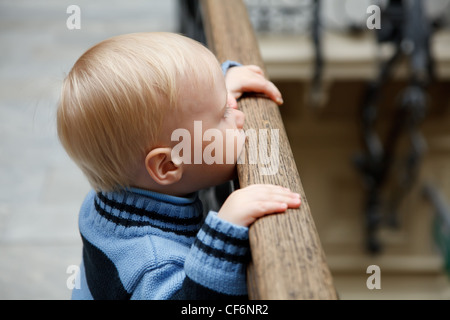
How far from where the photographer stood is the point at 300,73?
306cm

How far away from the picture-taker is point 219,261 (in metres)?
0.59

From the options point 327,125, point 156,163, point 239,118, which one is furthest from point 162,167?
point 327,125

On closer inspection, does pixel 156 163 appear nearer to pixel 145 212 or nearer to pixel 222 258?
pixel 145 212

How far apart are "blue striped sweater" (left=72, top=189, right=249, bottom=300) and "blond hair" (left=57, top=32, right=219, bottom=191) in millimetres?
55

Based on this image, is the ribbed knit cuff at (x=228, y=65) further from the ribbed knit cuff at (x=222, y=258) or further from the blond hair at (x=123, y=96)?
the ribbed knit cuff at (x=222, y=258)

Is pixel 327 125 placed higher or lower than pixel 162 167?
lower

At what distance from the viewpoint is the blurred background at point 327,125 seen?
197 cm

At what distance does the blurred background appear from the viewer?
1969mm

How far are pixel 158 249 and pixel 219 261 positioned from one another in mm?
126

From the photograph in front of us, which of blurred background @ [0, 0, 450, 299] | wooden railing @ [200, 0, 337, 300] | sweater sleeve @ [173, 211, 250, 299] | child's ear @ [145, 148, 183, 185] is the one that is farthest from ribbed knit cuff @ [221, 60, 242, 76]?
blurred background @ [0, 0, 450, 299]

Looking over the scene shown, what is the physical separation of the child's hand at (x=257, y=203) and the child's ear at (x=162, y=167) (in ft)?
0.41

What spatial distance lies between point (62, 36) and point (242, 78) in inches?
99.4

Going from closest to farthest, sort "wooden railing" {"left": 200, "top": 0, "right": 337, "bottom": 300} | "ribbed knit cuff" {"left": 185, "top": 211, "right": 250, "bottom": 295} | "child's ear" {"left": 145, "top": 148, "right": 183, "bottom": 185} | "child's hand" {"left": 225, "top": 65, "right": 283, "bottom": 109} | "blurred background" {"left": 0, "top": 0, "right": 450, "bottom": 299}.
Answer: "wooden railing" {"left": 200, "top": 0, "right": 337, "bottom": 300}
"ribbed knit cuff" {"left": 185, "top": 211, "right": 250, "bottom": 295}
"child's ear" {"left": 145, "top": 148, "right": 183, "bottom": 185}
"child's hand" {"left": 225, "top": 65, "right": 283, "bottom": 109}
"blurred background" {"left": 0, "top": 0, "right": 450, "bottom": 299}

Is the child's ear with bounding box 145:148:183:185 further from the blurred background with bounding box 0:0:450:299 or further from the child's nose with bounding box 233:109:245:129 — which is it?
the blurred background with bounding box 0:0:450:299
